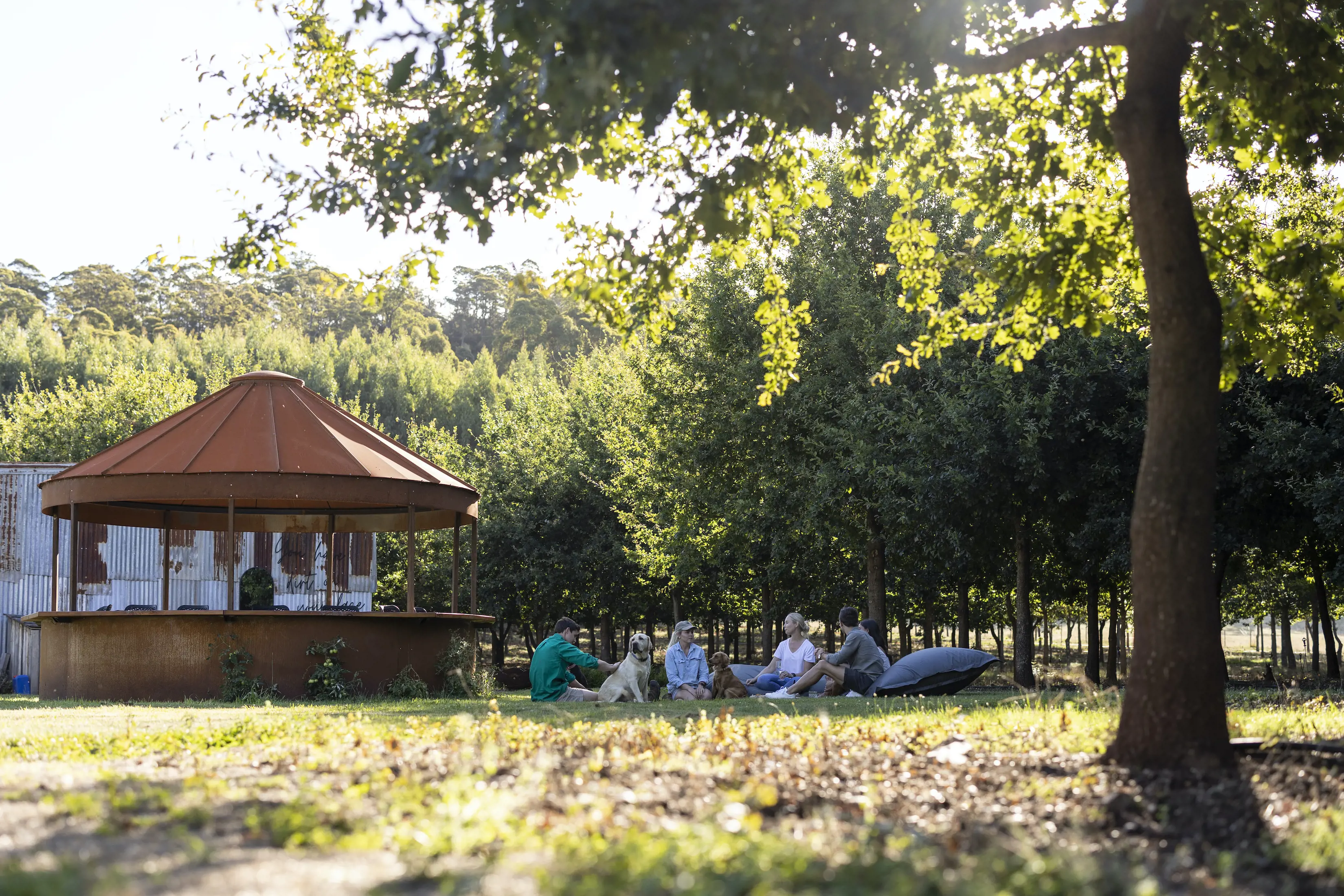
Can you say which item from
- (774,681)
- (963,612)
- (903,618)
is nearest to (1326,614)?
(963,612)

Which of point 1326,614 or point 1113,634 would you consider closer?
point 1326,614

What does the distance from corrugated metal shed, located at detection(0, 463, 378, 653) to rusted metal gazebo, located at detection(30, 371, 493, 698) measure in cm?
874

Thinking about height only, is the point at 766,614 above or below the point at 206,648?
below

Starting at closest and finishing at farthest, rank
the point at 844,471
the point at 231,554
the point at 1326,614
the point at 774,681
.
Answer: the point at 231,554 → the point at 774,681 → the point at 844,471 → the point at 1326,614

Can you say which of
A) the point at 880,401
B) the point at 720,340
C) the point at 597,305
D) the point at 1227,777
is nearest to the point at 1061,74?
the point at 597,305

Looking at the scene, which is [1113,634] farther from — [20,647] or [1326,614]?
[20,647]

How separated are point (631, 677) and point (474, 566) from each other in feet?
17.0

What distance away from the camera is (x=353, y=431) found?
1739cm

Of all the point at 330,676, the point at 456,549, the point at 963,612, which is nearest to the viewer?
the point at 330,676

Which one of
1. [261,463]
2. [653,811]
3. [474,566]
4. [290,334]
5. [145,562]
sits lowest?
[653,811]

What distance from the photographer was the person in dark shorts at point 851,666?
1527 cm

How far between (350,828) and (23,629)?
24.2 m

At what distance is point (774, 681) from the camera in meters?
16.3

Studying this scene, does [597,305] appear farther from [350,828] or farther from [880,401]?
[880,401]
